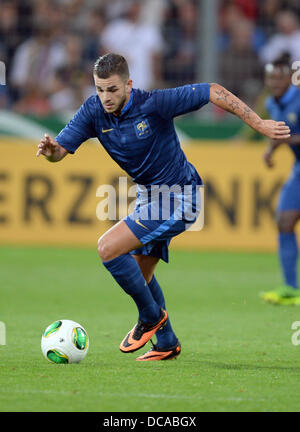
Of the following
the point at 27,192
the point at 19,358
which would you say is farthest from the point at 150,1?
the point at 19,358

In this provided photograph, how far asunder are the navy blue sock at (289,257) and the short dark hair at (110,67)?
4292 millimetres

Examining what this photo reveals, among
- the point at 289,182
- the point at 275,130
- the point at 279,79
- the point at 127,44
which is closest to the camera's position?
the point at 275,130

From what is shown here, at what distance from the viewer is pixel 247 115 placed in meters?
6.00

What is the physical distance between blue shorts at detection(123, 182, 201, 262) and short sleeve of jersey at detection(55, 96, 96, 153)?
574 millimetres

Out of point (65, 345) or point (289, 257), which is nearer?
point (65, 345)

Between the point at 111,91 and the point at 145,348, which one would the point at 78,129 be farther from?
the point at 145,348

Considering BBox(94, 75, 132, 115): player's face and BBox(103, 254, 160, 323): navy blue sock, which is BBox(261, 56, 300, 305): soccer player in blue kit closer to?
BBox(103, 254, 160, 323): navy blue sock

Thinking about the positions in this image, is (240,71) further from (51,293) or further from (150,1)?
(51,293)

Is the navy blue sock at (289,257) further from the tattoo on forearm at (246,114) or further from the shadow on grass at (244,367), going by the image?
the tattoo on forearm at (246,114)

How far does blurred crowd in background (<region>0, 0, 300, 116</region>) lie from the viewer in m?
15.1

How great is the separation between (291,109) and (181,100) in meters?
3.95

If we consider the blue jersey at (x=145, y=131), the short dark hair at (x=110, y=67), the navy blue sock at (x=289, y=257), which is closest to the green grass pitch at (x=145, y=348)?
the navy blue sock at (x=289, y=257)

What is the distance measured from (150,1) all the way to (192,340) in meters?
9.66

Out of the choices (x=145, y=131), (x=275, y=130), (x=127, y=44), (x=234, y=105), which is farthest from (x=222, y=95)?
(x=127, y=44)
